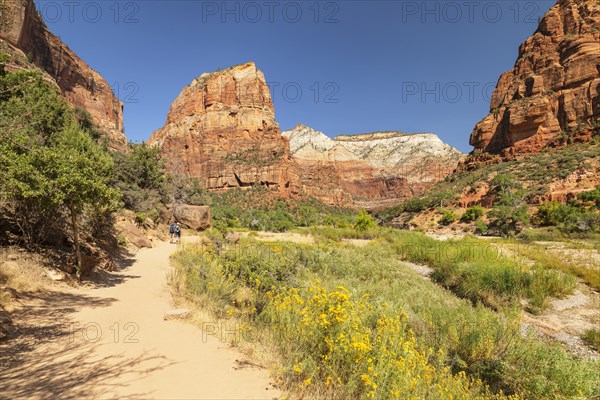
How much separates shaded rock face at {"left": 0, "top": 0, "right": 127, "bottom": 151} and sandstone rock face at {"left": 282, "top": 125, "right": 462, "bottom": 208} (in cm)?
7319

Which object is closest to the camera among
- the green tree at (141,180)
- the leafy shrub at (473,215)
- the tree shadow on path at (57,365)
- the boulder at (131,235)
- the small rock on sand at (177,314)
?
the tree shadow on path at (57,365)

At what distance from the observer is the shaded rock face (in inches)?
1769

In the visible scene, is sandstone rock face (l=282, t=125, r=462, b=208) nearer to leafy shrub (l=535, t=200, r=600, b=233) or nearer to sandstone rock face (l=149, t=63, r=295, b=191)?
sandstone rock face (l=149, t=63, r=295, b=191)

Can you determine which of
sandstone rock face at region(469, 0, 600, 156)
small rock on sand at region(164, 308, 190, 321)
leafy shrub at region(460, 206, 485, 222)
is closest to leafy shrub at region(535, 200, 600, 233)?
leafy shrub at region(460, 206, 485, 222)

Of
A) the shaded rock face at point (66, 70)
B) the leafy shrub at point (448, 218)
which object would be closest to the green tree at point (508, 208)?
the leafy shrub at point (448, 218)

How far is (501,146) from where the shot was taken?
6109 centimetres

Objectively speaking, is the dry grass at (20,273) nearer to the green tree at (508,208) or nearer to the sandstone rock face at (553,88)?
the green tree at (508,208)

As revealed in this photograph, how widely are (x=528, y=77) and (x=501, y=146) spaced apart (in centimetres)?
1691

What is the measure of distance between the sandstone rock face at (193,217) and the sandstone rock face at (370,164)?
8674 cm

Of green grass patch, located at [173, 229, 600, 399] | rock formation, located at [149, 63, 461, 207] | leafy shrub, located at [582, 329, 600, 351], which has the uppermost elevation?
rock formation, located at [149, 63, 461, 207]

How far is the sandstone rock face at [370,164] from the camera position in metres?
128

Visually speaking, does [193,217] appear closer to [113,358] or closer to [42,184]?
[42,184]

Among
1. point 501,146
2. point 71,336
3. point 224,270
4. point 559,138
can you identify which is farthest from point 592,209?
point 71,336

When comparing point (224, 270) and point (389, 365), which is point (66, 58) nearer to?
point (224, 270)
